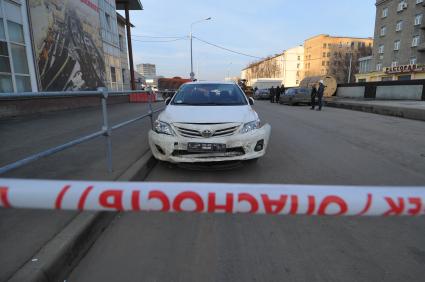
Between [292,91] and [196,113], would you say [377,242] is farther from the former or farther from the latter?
[292,91]

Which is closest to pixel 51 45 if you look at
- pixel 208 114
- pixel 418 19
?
pixel 208 114

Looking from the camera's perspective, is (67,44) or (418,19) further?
(418,19)

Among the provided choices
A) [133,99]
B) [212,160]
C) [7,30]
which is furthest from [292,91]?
[212,160]

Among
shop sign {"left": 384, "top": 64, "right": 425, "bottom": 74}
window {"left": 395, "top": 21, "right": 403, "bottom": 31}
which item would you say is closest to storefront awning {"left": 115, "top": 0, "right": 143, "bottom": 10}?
shop sign {"left": 384, "top": 64, "right": 425, "bottom": 74}

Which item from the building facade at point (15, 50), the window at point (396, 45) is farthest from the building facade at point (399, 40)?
the building facade at point (15, 50)

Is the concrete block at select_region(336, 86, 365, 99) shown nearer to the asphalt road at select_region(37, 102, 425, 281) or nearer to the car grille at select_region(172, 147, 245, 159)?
the asphalt road at select_region(37, 102, 425, 281)

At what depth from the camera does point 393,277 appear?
2.38 m

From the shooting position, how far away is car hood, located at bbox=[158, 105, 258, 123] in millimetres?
4756

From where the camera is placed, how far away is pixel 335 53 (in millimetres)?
82000

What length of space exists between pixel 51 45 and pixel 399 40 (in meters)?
44.4

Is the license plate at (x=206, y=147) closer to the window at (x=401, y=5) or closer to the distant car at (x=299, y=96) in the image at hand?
the distant car at (x=299, y=96)

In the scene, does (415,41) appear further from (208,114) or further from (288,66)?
(288,66)

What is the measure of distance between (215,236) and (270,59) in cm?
10669

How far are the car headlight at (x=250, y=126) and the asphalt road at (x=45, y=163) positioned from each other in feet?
6.87
